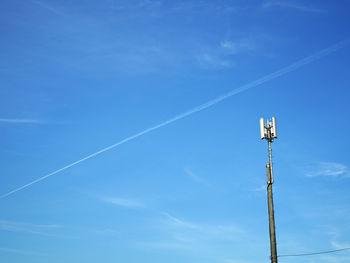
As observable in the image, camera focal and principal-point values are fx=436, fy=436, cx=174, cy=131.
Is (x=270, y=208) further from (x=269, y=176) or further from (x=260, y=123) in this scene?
(x=260, y=123)

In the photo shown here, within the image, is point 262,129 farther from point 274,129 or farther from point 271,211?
point 271,211

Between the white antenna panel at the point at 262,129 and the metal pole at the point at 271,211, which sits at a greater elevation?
the white antenna panel at the point at 262,129

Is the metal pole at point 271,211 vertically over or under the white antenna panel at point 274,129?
under

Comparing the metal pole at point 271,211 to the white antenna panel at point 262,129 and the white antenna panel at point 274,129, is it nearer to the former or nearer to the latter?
the white antenna panel at point 274,129

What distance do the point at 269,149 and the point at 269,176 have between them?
152cm

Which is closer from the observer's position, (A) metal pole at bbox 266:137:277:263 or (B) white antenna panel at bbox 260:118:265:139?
(A) metal pole at bbox 266:137:277:263

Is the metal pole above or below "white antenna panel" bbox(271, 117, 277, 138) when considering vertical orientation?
below

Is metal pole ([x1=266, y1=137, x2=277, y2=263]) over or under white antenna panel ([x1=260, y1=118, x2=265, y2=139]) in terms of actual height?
under

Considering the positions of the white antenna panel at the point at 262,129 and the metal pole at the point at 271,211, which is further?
the white antenna panel at the point at 262,129

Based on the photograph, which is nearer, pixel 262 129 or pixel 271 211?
pixel 271 211

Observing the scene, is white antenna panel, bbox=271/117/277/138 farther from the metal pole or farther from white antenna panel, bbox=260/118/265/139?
white antenna panel, bbox=260/118/265/139

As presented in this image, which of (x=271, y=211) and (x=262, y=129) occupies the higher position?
(x=262, y=129)

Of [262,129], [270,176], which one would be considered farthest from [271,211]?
[262,129]

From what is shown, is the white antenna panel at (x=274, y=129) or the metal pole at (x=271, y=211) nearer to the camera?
the metal pole at (x=271, y=211)
